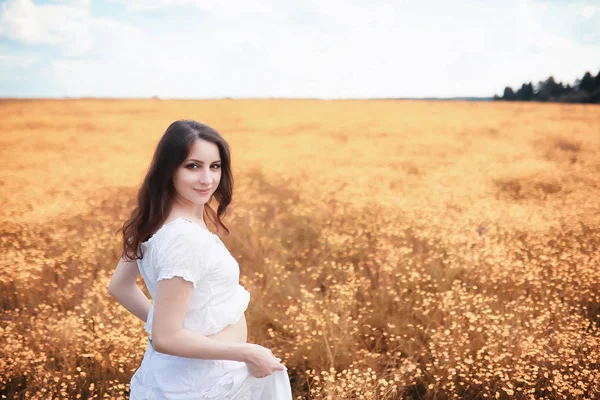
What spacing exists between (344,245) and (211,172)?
139 inches

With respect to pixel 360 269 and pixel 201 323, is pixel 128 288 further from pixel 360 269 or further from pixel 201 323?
pixel 360 269

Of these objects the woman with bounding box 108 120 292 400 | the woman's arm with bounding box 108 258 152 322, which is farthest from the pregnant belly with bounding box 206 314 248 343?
the woman's arm with bounding box 108 258 152 322

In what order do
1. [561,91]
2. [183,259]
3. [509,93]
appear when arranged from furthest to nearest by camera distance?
[509,93], [561,91], [183,259]

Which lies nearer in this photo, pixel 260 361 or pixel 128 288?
pixel 260 361

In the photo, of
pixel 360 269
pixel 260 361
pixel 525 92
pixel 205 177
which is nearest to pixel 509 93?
pixel 525 92

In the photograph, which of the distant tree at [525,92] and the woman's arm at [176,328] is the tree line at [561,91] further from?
the woman's arm at [176,328]

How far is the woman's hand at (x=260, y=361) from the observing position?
139 centimetres

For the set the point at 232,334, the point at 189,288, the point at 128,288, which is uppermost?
the point at 189,288

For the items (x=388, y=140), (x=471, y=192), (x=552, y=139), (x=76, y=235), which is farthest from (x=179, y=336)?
(x=552, y=139)

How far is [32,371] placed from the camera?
2.81 meters

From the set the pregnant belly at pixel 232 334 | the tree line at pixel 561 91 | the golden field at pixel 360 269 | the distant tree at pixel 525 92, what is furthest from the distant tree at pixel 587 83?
the pregnant belly at pixel 232 334

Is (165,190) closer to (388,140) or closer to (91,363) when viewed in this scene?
(91,363)

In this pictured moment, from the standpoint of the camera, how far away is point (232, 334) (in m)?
1.60

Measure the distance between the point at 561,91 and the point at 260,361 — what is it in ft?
180
